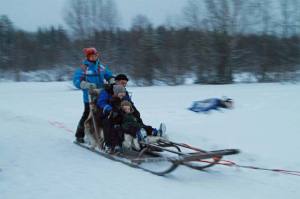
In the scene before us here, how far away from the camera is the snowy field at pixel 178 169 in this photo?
491 cm

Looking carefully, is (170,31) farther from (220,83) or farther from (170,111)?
(170,111)

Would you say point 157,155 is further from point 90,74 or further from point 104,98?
point 90,74

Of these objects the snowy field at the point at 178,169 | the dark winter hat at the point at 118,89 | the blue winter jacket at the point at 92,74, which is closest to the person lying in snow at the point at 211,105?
the snowy field at the point at 178,169

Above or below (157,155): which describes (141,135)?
above

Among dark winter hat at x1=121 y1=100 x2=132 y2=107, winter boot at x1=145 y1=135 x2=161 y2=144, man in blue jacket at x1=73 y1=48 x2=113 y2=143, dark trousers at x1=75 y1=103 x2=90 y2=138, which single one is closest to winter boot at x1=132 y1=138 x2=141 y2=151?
winter boot at x1=145 y1=135 x2=161 y2=144

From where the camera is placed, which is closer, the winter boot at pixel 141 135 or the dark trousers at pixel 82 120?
the winter boot at pixel 141 135

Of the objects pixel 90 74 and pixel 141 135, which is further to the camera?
pixel 90 74

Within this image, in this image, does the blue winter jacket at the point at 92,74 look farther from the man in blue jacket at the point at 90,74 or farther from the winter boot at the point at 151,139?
the winter boot at the point at 151,139

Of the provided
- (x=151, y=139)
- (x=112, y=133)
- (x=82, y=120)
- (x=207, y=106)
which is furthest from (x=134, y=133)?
(x=207, y=106)

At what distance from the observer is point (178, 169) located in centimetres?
599

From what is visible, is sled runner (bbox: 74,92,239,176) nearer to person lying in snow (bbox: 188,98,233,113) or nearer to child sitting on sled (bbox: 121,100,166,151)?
child sitting on sled (bbox: 121,100,166,151)

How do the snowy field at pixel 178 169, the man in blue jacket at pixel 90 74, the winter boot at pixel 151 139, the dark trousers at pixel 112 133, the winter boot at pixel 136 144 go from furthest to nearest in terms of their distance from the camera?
the man in blue jacket at pixel 90 74 → the dark trousers at pixel 112 133 → the winter boot at pixel 136 144 → the winter boot at pixel 151 139 → the snowy field at pixel 178 169

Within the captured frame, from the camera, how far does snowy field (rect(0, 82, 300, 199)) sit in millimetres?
4914

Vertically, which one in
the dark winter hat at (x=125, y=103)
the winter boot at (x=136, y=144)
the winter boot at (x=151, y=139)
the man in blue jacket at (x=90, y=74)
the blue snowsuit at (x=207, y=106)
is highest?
the man in blue jacket at (x=90, y=74)
